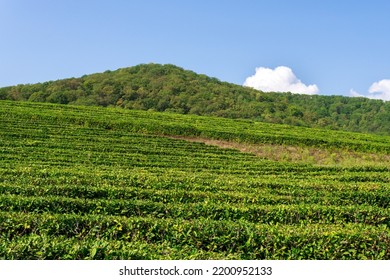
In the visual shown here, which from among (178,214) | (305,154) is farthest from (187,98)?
(178,214)

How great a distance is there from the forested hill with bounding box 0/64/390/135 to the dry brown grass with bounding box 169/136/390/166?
176ft

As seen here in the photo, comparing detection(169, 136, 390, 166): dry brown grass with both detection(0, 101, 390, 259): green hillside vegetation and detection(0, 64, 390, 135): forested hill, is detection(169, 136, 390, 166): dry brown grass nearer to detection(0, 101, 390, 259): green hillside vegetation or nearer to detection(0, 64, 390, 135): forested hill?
detection(0, 101, 390, 259): green hillside vegetation

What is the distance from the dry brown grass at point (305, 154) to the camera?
40000 millimetres

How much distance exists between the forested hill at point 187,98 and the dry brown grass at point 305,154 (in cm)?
5364

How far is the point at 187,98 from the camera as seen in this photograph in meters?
111

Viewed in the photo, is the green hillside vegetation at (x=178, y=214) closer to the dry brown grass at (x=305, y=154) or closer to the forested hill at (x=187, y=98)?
the dry brown grass at (x=305, y=154)

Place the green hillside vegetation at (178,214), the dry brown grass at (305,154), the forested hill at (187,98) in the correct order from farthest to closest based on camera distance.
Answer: the forested hill at (187,98) < the dry brown grass at (305,154) < the green hillside vegetation at (178,214)

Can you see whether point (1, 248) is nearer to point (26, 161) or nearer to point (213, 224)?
point (213, 224)

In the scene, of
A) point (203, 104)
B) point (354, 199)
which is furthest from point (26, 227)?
point (203, 104)

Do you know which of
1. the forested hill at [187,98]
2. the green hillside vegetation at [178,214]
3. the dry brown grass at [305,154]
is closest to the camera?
the green hillside vegetation at [178,214]

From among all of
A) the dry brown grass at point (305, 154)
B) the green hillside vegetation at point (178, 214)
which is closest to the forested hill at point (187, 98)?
the dry brown grass at point (305, 154)

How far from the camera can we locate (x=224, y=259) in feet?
30.9

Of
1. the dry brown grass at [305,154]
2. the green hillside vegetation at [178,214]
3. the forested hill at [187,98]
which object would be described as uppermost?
the forested hill at [187,98]

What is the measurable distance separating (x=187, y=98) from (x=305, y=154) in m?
71.4
